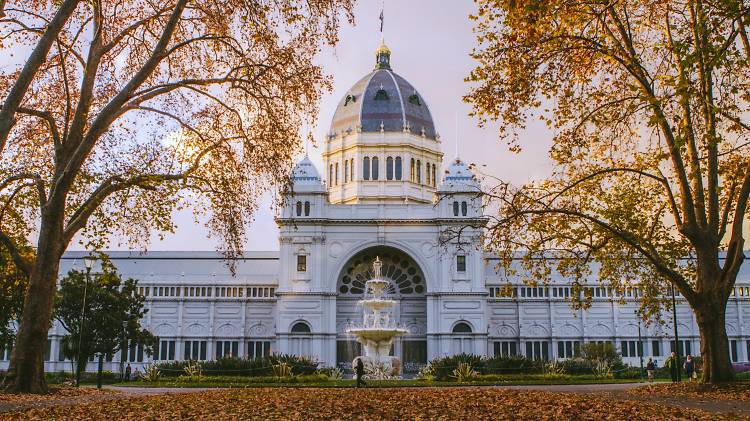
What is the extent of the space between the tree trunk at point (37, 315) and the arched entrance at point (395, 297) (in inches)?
1906

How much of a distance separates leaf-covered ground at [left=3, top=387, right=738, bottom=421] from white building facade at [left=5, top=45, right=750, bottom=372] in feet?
152

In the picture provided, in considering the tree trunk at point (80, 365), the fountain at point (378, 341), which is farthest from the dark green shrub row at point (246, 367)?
the tree trunk at point (80, 365)

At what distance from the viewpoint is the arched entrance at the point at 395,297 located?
2808 inches

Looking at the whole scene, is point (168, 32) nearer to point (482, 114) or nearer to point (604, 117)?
point (482, 114)

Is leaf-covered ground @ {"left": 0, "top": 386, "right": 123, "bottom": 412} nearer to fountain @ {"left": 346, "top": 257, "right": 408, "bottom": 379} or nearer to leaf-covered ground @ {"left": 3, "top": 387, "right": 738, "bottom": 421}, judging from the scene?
leaf-covered ground @ {"left": 3, "top": 387, "right": 738, "bottom": 421}

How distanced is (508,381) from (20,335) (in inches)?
930

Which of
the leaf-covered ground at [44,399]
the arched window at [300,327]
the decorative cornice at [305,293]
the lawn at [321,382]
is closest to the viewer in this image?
the leaf-covered ground at [44,399]

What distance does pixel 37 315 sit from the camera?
23641 millimetres

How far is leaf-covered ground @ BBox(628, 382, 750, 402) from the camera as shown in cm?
2254

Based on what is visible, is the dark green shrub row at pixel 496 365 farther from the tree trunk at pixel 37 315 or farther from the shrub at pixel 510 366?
the tree trunk at pixel 37 315

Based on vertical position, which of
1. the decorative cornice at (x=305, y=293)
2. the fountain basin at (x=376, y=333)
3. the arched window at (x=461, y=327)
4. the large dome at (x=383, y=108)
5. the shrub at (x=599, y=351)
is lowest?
the shrub at (x=599, y=351)

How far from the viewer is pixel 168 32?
22281 millimetres

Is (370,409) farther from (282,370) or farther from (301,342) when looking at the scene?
(301,342)

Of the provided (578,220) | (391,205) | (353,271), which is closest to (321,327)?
(353,271)
